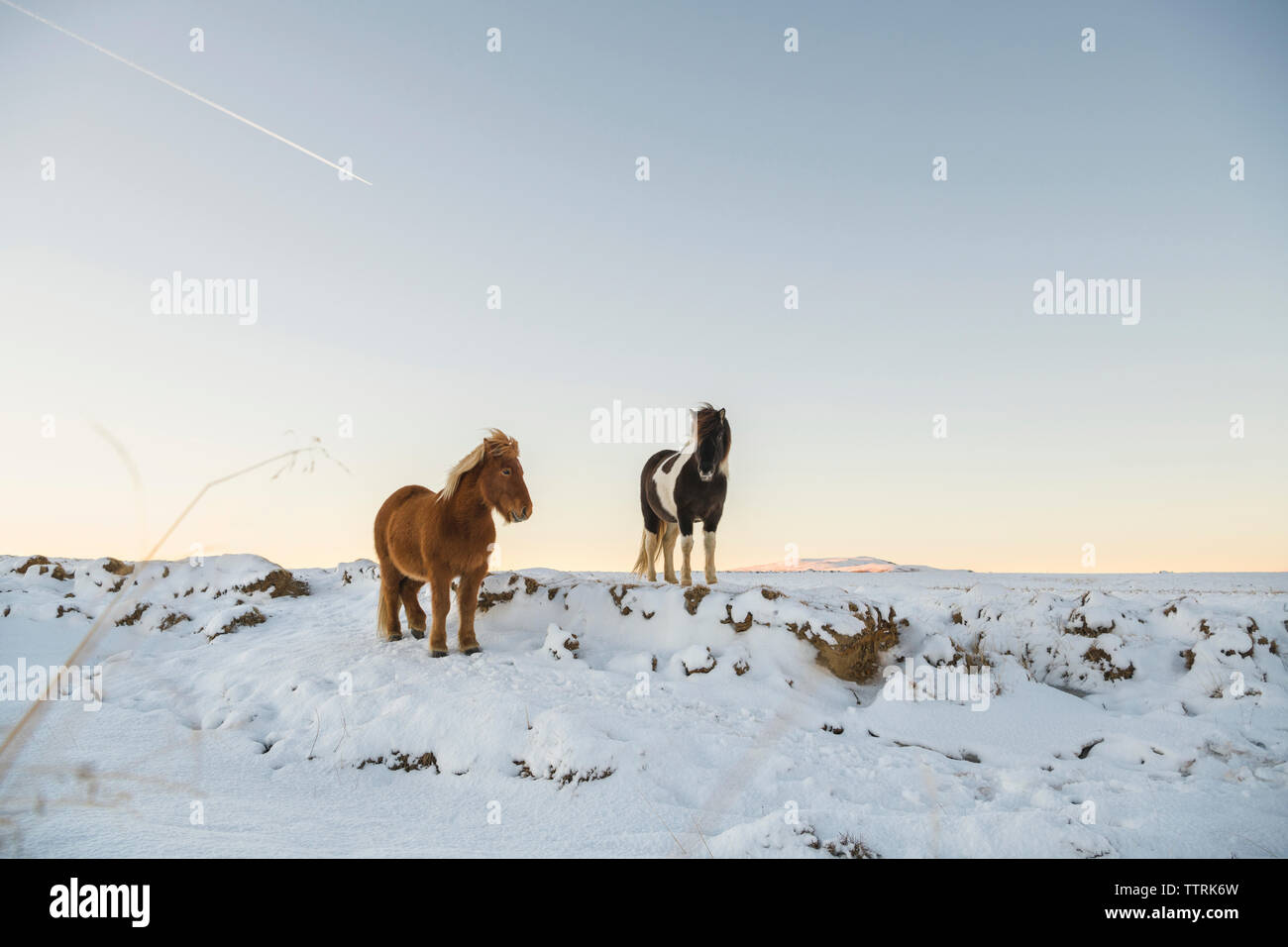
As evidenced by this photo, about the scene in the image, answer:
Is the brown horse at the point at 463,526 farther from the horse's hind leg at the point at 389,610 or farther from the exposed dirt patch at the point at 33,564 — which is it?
the exposed dirt patch at the point at 33,564

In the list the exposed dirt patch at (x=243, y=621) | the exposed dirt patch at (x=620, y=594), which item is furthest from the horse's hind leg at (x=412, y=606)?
the exposed dirt patch at (x=243, y=621)

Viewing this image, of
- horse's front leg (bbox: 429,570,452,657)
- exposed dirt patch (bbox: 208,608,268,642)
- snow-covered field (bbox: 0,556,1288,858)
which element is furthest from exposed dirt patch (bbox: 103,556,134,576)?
horse's front leg (bbox: 429,570,452,657)

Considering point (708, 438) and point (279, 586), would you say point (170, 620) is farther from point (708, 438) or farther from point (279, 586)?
point (708, 438)

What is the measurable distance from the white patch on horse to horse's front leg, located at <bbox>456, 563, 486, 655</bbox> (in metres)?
3.01

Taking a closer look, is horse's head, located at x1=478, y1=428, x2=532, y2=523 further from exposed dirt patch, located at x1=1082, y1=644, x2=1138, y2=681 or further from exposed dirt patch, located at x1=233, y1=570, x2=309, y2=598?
exposed dirt patch, located at x1=1082, y1=644, x2=1138, y2=681

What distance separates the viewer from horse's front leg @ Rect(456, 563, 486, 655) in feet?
20.5

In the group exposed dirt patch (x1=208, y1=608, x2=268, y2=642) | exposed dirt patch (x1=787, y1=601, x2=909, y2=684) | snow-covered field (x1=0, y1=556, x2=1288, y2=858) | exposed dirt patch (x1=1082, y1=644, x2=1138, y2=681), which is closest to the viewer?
snow-covered field (x1=0, y1=556, x2=1288, y2=858)

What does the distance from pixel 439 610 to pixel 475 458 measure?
1403mm

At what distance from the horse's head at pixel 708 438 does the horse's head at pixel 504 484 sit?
2.59 metres

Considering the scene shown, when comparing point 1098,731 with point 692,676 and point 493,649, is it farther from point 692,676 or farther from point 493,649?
point 493,649

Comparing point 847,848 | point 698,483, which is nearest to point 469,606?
point 698,483

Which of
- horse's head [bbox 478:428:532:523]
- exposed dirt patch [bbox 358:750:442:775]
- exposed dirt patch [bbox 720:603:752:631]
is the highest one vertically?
horse's head [bbox 478:428:532:523]

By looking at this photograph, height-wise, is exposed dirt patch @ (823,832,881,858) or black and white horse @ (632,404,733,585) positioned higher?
black and white horse @ (632,404,733,585)
